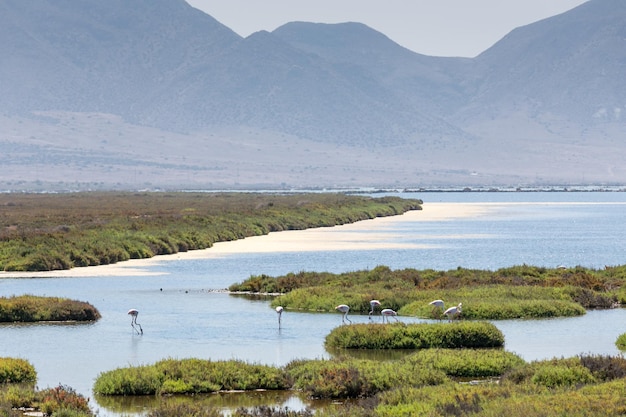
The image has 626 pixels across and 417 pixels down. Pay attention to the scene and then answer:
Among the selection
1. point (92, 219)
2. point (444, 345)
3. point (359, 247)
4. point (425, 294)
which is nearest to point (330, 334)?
point (444, 345)

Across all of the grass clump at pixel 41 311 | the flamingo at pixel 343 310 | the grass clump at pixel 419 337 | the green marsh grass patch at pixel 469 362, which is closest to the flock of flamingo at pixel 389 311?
the flamingo at pixel 343 310

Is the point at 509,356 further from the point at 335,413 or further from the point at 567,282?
the point at 567,282

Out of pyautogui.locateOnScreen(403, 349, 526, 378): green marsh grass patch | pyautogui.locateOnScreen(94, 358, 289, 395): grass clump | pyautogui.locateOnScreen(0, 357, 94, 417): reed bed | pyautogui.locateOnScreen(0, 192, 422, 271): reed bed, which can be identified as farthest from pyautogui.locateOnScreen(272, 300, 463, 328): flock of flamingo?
pyautogui.locateOnScreen(0, 192, 422, 271): reed bed

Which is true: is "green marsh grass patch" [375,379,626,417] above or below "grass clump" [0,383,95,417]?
above

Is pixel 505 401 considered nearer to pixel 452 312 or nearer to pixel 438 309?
pixel 452 312

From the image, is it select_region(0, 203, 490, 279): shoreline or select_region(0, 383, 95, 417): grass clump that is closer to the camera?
select_region(0, 383, 95, 417): grass clump

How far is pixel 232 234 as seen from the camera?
88.1m

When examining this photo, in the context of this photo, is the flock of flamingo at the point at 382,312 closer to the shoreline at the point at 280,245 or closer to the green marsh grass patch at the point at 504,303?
the green marsh grass patch at the point at 504,303

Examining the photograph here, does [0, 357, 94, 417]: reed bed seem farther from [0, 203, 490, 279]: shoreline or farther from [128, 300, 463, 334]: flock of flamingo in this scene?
[0, 203, 490, 279]: shoreline

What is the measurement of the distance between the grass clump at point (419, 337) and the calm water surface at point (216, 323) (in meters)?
0.59

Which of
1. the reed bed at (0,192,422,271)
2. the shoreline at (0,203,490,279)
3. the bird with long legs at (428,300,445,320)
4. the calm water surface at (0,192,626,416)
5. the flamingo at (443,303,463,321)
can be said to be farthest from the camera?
the reed bed at (0,192,422,271)

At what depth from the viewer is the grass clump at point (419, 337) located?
32.4 metres

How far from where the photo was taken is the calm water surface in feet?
103

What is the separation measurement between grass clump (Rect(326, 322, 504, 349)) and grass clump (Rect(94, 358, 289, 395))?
5.59 m
